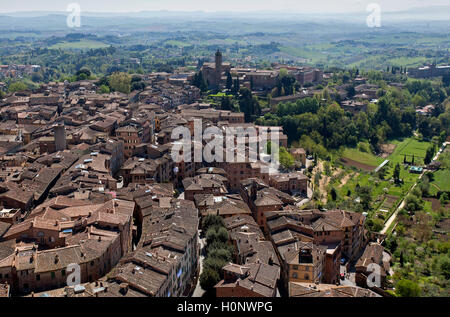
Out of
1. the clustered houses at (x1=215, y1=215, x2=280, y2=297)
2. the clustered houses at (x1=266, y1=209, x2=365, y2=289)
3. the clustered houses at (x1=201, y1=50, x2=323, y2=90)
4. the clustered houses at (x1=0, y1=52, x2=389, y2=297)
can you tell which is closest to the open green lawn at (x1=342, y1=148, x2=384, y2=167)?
the clustered houses at (x1=0, y1=52, x2=389, y2=297)

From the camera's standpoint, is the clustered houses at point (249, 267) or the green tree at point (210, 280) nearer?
the clustered houses at point (249, 267)

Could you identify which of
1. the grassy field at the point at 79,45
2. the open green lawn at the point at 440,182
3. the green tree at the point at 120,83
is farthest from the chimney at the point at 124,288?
the grassy field at the point at 79,45

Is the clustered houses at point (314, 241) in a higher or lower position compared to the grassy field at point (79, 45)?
lower

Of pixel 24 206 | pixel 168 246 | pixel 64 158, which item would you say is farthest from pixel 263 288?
pixel 64 158

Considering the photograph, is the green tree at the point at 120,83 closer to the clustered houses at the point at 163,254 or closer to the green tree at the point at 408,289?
the clustered houses at the point at 163,254

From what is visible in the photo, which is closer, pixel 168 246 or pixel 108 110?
pixel 168 246
